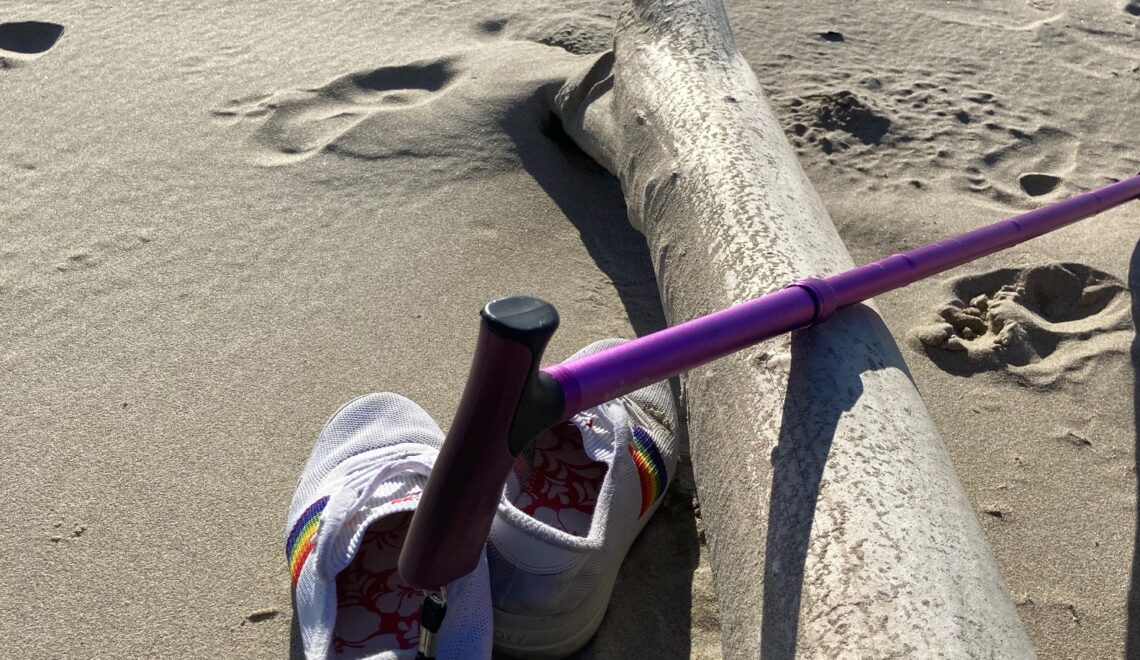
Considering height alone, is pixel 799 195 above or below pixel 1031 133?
above

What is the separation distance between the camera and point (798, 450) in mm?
1355

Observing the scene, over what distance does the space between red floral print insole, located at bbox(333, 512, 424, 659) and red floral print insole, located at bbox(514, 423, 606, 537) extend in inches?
9.7

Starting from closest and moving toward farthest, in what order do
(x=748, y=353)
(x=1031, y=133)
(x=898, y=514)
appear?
(x=898, y=514), (x=748, y=353), (x=1031, y=133)

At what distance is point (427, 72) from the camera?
3.29 meters

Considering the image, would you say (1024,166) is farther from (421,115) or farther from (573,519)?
(573,519)

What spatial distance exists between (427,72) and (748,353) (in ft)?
6.93

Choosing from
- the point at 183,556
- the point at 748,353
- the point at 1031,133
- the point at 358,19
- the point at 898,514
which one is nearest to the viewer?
the point at 898,514

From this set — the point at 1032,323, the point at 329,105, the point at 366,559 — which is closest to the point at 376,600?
the point at 366,559

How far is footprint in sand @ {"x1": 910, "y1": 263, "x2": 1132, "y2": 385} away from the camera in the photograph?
2.18 metres

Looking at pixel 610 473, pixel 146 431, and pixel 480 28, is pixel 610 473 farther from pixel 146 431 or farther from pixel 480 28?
pixel 480 28

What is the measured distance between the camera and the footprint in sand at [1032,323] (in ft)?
7.15

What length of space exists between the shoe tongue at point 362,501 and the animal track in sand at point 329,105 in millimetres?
1487

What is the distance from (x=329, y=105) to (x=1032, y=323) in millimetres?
2135

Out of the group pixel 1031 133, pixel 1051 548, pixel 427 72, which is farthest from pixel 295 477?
pixel 1031 133
